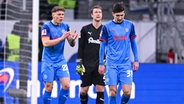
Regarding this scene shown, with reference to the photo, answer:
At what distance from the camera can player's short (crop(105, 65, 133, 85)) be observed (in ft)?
37.4

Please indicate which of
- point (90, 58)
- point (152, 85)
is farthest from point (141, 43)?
point (90, 58)

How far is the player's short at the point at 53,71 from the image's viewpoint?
11844 millimetres

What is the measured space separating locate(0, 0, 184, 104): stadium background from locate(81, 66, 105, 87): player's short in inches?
43.0

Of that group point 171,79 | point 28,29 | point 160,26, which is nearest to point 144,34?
point 160,26

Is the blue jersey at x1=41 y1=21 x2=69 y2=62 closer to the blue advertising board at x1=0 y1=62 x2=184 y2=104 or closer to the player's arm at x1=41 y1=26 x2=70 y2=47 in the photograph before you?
the player's arm at x1=41 y1=26 x2=70 y2=47

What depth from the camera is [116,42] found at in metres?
11.5

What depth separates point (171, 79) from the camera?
14258 mm

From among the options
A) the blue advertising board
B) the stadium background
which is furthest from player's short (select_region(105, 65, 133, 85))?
the blue advertising board

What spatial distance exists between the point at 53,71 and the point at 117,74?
1200 millimetres

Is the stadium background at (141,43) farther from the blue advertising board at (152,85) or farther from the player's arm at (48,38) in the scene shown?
the player's arm at (48,38)

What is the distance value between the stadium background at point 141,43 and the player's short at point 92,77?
109 cm

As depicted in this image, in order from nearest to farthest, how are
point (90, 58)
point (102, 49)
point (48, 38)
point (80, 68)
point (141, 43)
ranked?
point (102, 49)
point (48, 38)
point (80, 68)
point (90, 58)
point (141, 43)

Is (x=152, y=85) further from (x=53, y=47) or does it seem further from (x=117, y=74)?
(x=53, y=47)


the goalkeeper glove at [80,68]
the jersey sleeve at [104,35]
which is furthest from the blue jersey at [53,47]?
the jersey sleeve at [104,35]
